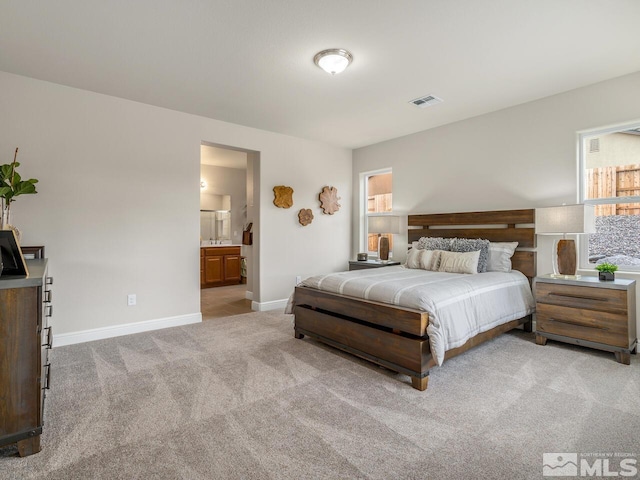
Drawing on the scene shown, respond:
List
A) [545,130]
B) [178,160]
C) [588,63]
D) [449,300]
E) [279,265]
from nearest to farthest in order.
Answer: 1. [449,300]
2. [588,63]
3. [545,130]
4. [178,160]
5. [279,265]

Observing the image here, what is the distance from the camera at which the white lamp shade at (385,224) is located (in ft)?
16.0

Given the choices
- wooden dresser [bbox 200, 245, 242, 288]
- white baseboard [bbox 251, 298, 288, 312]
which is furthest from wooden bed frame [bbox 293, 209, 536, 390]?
wooden dresser [bbox 200, 245, 242, 288]

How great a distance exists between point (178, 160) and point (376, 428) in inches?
138

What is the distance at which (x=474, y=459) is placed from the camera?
5.39 ft

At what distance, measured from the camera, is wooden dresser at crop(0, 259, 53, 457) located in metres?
1.62

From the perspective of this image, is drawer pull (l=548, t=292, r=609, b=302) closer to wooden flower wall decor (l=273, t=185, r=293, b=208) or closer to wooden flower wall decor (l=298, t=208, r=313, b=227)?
wooden flower wall decor (l=298, t=208, r=313, b=227)

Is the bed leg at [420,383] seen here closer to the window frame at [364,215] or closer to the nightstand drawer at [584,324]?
the nightstand drawer at [584,324]

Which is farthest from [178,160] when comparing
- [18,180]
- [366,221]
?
[366,221]

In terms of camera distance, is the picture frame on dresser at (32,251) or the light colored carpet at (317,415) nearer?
the light colored carpet at (317,415)

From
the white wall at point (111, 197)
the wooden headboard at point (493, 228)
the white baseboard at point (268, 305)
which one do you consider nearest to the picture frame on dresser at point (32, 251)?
the white wall at point (111, 197)

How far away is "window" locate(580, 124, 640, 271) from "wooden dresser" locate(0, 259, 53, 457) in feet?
14.7

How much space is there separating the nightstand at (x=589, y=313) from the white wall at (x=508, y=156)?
0.66m

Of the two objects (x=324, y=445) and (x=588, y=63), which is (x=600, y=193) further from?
(x=324, y=445)

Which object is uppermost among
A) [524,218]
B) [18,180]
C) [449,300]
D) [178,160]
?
[178,160]
